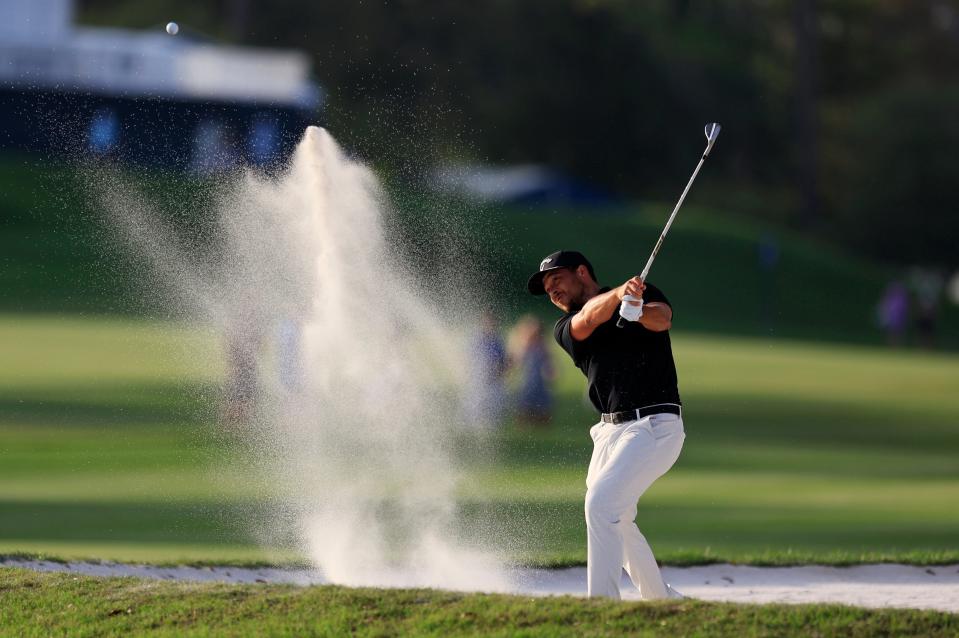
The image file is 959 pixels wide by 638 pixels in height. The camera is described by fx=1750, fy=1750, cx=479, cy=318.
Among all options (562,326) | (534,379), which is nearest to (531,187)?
(534,379)

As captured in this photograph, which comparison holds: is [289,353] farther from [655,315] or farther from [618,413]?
[655,315]

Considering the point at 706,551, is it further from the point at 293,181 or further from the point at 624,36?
the point at 624,36

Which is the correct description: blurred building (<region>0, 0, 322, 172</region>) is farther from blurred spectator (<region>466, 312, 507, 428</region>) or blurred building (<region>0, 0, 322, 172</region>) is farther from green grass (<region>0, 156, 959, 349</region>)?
blurred spectator (<region>466, 312, 507, 428</region>)

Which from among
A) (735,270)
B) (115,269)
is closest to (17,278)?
(115,269)

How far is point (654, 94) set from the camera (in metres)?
81.6

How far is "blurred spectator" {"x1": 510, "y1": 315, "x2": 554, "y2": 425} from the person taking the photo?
24.5 metres

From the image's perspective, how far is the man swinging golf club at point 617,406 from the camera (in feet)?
30.0

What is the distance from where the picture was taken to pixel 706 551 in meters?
13.3

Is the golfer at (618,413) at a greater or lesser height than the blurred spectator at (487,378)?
lesser

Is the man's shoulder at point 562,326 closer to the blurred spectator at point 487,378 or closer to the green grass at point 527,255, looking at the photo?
the blurred spectator at point 487,378

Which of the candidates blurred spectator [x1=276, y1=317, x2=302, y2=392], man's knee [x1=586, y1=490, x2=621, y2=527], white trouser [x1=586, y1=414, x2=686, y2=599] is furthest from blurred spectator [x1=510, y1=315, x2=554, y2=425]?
man's knee [x1=586, y1=490, x2=621, y2=527]

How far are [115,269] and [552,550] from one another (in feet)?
99.7

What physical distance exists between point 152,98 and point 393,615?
52.0 m

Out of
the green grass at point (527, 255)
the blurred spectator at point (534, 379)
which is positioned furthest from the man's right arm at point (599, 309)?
the green grass at point (527, 255)
